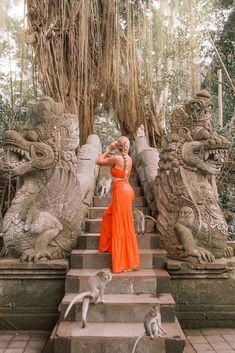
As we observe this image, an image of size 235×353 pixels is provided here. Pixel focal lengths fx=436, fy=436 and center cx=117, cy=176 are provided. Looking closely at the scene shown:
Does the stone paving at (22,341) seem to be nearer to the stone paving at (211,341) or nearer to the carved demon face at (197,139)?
the stone paving at (211,341)

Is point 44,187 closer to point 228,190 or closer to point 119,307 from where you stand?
point 119,307

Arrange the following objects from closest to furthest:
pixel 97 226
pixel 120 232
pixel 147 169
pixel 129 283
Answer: pixel 129 283 → pixel 120 232 → pixel 97 226 → pixel 147 169

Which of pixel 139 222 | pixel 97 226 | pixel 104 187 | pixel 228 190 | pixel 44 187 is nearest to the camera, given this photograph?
pixel 44 187

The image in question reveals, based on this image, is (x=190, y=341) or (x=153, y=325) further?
(x=190, y=341)

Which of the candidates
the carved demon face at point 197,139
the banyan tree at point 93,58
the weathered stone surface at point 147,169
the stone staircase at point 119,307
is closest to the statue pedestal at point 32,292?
the stone staircase at point 119,307

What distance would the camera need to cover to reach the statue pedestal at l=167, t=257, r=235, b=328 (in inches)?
195

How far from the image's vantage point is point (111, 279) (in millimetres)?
4484

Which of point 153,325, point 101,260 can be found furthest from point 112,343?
point 101,260

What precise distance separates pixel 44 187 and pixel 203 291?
2.25m

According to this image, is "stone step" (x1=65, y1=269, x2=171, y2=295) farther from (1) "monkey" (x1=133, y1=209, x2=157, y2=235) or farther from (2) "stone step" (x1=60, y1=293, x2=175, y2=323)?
(1) "monkey" (x1=133, y1=209, x2=157, y2=235)

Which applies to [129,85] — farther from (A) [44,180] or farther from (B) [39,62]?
(A) [44,180]

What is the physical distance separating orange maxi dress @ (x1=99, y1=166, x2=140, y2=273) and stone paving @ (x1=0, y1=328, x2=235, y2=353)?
1001 millimetres

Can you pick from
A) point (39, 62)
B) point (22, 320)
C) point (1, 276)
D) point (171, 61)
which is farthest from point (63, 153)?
point (171, 61)

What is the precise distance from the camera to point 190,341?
176 inches
